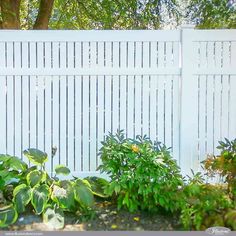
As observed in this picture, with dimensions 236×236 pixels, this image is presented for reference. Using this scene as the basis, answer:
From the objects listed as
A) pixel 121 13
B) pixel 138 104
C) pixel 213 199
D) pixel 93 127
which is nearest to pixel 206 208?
pixel 213 199

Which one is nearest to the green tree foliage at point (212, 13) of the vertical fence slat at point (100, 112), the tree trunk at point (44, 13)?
the tree trunk at point (44, 13)

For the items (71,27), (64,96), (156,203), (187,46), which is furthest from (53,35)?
Result: (71,27)

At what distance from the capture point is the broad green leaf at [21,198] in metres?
3.36

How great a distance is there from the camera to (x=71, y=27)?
26.1 ft

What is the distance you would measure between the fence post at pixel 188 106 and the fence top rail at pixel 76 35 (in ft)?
1.13

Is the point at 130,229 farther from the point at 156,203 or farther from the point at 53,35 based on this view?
the point at 53,35

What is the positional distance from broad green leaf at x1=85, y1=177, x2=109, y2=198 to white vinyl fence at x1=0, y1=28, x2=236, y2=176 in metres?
0.28

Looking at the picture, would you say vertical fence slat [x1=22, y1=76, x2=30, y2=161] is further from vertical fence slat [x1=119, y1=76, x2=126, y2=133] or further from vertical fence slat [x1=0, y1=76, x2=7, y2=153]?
vertical fence slat [x1=119, y1=76, x2=126, y2=133]

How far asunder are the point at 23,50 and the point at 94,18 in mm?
3471

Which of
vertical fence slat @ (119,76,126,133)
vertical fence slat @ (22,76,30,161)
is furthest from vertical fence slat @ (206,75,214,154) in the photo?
vertical fence slat @ (22,76,30,161)

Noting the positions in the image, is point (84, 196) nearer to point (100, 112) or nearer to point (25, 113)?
point (100, 112)

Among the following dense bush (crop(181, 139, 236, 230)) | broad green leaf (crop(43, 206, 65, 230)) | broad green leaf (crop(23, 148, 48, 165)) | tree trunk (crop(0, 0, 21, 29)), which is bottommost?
broad green leaf (crop(43, 206, 65, 230))

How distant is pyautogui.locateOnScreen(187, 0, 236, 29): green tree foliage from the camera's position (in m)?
6.06

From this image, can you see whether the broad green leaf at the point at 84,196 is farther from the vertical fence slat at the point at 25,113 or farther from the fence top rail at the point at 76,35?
the fence top rail at the point at 76,35
